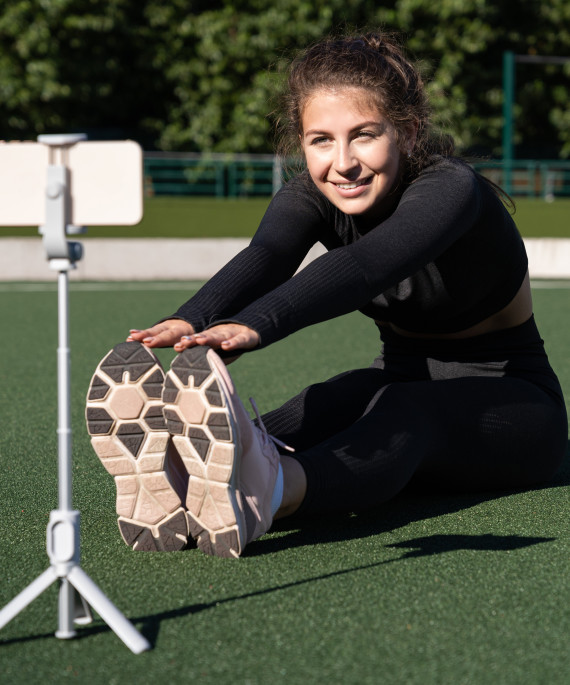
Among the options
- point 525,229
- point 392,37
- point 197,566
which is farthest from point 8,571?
point 525,229

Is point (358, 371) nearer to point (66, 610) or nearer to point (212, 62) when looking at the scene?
point (66, 610)

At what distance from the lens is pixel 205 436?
1.75 metres

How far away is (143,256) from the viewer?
29.9ft

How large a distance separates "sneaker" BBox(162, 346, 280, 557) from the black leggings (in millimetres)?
169

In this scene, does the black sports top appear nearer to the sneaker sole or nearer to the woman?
the woman

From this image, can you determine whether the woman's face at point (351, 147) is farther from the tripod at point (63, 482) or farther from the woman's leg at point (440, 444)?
the tripod at point (63, 482)

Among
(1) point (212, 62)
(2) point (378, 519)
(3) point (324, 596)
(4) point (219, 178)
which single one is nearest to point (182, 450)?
(3) point (324, 596)

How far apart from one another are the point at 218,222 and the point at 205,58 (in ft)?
32.3

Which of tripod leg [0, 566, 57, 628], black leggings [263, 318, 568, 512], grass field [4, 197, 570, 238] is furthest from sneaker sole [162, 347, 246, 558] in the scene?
grass field [4, 197, 570, 238]

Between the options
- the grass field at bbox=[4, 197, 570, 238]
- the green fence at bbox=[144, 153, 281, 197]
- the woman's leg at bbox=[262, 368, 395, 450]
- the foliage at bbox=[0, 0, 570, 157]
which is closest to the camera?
the woman's leg at bbox=[262, 368, 395, 450]

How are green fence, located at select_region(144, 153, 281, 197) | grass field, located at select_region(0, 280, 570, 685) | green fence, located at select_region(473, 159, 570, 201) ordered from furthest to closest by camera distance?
1. green fence, located at select_region(144, 153, 281, 197)
2. green fence, located at select_region(473, 159, 570, 201)
3. grass field, located at select_region(0, 280, 570, 685)

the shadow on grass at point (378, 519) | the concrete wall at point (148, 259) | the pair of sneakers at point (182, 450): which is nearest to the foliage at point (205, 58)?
the concrete wall at point (148, 259)

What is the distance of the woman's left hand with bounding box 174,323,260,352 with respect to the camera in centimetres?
171

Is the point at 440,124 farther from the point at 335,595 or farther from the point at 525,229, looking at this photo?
the point at 525,229
